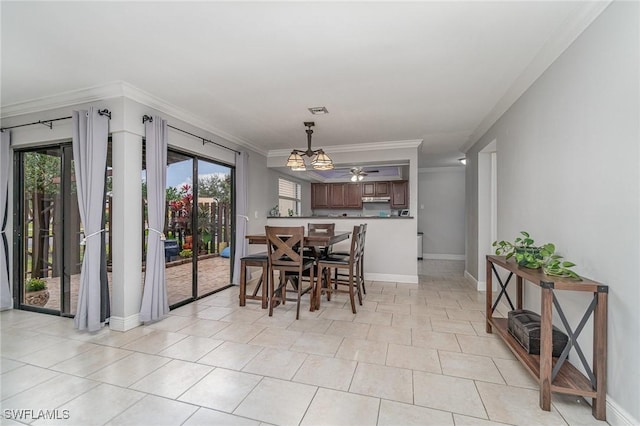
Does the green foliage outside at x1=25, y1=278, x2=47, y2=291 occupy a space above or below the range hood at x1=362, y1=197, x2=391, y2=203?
below

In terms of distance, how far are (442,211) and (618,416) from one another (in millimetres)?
6507

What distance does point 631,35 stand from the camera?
1485mm

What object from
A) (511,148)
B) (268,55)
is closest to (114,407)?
(268,55)

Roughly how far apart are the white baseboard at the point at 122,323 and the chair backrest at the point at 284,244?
1475 millimetres

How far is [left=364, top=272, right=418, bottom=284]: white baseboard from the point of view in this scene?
4.97 m

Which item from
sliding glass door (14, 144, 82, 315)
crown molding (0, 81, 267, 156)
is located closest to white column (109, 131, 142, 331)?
crown molding (0, 81, 267, 156)

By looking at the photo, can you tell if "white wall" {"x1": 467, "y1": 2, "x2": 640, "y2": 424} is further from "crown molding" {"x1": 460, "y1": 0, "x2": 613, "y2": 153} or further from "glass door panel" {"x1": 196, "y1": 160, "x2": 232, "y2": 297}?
"glass door panel" {"x1": 196, "y1": 160, "x2": 232, "y2": 297}

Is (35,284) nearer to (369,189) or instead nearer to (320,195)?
(320,195)

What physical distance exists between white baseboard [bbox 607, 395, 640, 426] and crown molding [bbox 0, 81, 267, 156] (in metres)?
4.27

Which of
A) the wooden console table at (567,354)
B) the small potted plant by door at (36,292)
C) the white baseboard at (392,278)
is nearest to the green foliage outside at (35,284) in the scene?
the small potted plant by door at (36,292)

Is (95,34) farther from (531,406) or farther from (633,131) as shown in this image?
(531,406)

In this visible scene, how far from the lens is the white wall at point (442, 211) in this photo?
7605 mm

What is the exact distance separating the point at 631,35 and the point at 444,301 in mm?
3166

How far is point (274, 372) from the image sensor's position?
2127 millimetres
